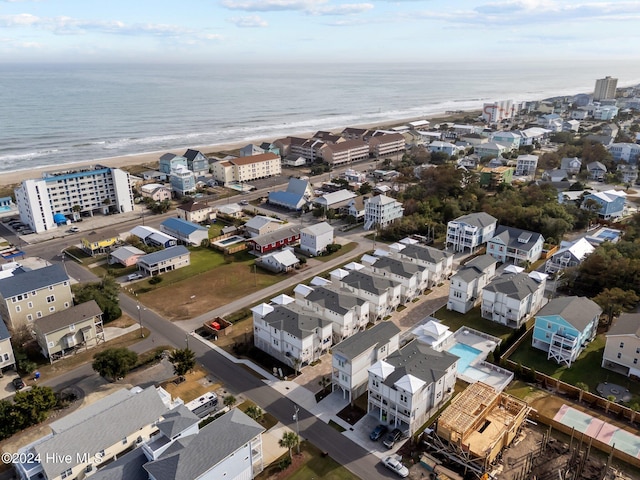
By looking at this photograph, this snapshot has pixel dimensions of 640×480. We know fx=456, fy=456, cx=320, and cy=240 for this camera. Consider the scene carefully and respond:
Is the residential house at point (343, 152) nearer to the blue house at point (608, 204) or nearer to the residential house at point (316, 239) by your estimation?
the residential house at point (316, 239)

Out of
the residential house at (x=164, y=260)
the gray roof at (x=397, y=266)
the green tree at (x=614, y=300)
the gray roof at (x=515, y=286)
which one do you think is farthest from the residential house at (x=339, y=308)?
the green tree at (x=614, y=300)

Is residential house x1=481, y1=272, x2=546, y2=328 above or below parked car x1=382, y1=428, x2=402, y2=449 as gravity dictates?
above

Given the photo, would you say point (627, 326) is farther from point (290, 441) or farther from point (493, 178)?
point (493, 178)

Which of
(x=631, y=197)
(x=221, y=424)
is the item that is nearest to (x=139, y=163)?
(x=221, y=424)

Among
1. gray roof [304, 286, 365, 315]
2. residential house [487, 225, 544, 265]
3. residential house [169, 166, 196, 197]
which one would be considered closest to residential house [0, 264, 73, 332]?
gray roof [304, 286, 365, 315]

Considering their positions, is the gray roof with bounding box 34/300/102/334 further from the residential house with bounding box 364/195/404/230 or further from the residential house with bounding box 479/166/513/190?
the residential house with bounding box 479/166/513/190

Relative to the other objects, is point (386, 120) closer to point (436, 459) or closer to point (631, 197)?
point (631, 197)
